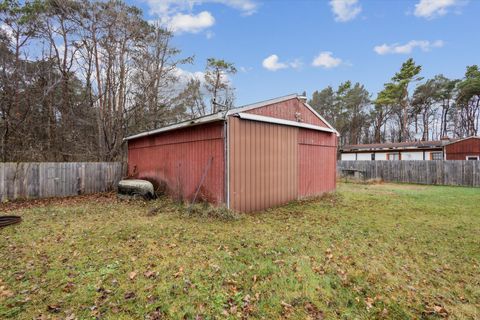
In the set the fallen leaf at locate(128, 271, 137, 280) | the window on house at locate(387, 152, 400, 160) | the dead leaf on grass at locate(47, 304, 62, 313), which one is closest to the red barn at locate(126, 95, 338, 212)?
the fallen leaf at locate(128, 271, 137, 280)

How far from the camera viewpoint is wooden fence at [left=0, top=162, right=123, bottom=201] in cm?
823

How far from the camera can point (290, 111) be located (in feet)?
26.6

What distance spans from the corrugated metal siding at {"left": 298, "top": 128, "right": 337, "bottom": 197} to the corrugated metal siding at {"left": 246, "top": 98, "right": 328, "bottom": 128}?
0.48 m

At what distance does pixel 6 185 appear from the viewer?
26.7 feet

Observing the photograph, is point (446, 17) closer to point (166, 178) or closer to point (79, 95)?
point (166, 178)

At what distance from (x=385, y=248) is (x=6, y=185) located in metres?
11.5

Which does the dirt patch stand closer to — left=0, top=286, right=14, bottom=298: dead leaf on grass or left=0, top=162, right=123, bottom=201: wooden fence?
left=0, top=162, right=123, bottom=201: wooden fence

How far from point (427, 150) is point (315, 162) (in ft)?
53.2

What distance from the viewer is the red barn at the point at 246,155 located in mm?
6383

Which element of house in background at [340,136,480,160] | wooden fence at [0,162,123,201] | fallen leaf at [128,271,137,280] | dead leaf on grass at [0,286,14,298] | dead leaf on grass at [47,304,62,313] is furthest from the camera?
house in background at [340,136,480,160]

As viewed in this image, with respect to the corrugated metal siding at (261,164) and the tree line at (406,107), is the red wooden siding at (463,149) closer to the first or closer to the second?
the tree line at (406,107)

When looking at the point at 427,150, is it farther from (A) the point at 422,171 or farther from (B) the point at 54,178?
(B) the point at 54,178

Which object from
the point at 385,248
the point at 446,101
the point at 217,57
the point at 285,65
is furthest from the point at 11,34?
the point at 446,101

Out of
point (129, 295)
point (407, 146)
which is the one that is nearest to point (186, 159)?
point (129, 295)
